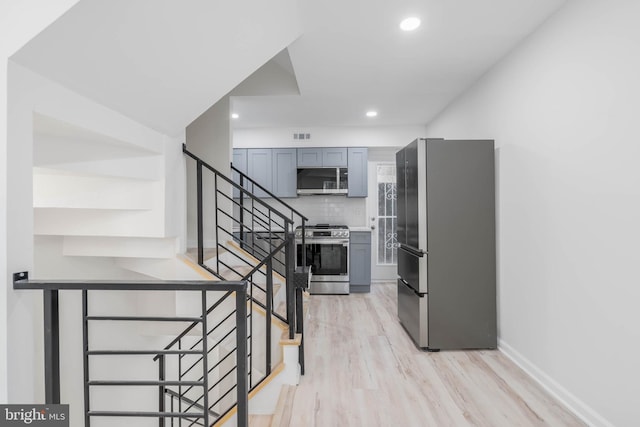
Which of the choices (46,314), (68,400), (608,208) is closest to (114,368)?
(68,400)

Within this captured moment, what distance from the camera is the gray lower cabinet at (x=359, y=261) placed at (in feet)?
16.1

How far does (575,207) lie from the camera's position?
1.97 m

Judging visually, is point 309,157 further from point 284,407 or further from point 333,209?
point 284,407

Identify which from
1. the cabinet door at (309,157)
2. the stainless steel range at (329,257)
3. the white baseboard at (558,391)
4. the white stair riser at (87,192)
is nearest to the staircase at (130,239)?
the white stair riser at (87,192)

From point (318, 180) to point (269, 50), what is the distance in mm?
2979

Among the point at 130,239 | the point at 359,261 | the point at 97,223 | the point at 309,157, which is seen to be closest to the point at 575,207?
the point at 130,239

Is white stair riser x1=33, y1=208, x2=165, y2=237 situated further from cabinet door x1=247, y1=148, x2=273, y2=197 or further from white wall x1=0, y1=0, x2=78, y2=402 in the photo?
cabinet door x1=247, y1=148, x2=273, y2=197

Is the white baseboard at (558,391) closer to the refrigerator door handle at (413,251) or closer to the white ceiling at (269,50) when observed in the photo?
the refrigerator door handle at (413,251)

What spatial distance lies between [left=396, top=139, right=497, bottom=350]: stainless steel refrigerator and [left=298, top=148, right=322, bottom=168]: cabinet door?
2444 mm

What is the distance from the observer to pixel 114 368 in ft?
9.11

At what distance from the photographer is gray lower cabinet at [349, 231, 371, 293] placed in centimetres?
492

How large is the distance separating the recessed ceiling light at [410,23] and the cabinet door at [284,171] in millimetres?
2943

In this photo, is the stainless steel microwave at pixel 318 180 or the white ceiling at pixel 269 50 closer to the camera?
the white ceiling at pixel 269 50

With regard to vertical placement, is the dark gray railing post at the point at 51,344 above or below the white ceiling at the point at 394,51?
below
